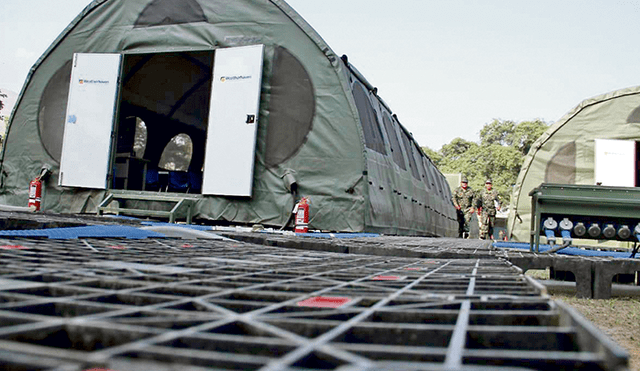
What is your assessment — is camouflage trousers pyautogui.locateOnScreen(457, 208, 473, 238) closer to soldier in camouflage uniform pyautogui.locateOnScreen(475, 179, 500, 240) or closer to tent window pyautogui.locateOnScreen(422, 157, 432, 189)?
soldier in camouflage uniform pyautogui.locateOnScreen(475, 179, 500, 240)

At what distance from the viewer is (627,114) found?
31.3 ft

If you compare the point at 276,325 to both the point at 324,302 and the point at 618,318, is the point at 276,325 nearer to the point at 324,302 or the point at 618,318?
the point at 324,302

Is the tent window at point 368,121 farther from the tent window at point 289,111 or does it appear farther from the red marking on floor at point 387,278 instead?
the red marking on floor at point 387,278

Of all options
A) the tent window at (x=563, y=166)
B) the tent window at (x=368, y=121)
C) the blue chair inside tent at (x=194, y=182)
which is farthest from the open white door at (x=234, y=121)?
the tent window at (x=563, y=166)

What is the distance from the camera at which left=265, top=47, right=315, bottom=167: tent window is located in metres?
7.05

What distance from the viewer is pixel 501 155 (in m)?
27.4

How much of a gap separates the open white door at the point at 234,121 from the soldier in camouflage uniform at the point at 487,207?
7103mm

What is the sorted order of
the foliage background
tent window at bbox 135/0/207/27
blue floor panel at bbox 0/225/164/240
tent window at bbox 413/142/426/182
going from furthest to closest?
the foliage background, tent window at bbox 413/142/426/182, tent window at bbox 135/0/207/27, blue floor panel at bbox 0/225/164/240

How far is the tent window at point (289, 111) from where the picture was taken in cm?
705

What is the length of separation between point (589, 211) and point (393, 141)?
5.32 meters

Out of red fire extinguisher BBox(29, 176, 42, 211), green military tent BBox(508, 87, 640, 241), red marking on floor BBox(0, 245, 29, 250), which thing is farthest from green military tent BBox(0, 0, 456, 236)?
red marking on floor BBox(0, 245, 29, 250)

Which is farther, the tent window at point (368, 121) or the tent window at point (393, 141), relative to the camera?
the tent window at point (393, 141)

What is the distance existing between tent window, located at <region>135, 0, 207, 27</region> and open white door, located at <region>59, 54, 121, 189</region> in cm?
77

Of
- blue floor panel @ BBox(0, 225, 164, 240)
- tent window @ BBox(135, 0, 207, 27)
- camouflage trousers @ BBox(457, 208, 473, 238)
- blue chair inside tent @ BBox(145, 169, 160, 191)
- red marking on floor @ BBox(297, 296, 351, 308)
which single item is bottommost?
red marking on floor @ BBox(297, 296, 351, 308)
